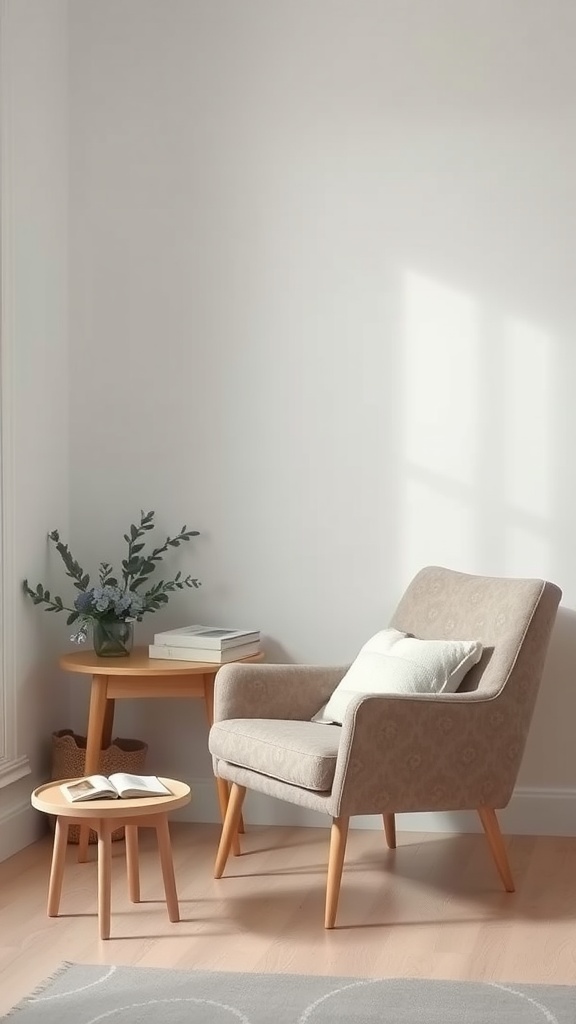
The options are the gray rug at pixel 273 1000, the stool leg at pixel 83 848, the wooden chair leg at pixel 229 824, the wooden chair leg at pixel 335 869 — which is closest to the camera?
the gray rug at pixel 273 1000

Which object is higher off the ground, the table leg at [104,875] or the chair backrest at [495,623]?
the chair backrest at [495,623]

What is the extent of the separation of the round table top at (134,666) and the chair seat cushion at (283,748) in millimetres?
290

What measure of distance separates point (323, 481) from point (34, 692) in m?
1.13

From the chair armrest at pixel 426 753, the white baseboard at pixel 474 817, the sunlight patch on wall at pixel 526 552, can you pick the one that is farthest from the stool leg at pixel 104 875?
the sunlight patch on wall at pixel 526 552

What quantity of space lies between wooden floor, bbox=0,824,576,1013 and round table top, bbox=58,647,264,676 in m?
0.53

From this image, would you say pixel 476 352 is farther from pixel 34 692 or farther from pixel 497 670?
pixel 34 692

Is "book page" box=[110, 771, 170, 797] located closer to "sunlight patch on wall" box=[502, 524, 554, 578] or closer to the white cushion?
the white cushion

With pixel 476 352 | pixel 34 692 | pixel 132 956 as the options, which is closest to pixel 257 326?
pixel 476 352

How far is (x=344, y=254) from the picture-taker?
398 cm

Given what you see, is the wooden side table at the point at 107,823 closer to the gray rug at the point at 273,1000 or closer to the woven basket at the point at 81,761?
the gray rug at the point at 273,1000

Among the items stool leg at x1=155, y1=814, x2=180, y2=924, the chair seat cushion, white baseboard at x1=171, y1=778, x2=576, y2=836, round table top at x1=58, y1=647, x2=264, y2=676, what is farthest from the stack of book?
stool leg at x1=155, y1=814, x2=180, y2=924

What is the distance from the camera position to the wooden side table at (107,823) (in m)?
2.89

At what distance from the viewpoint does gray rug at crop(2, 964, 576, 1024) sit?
7.95ft

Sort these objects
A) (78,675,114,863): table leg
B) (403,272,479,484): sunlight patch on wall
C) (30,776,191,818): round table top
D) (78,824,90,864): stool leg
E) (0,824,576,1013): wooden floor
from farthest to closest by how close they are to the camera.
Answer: (403,272,479,484): sunlight patch on wall, (78,675,114,863): table leg, (78,824,90,864): stool leg, (30,776,191,818): round table top, (0,824,576,1013): wooden floor
